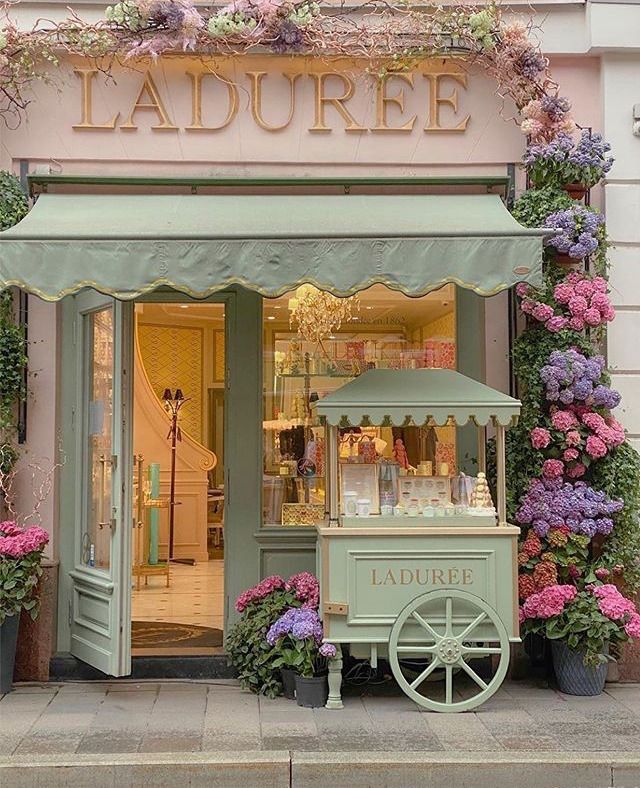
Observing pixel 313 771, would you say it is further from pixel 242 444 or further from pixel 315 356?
pixel 315 356

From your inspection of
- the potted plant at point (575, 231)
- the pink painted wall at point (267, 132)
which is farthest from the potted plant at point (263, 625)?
the pink painted wall at point (267, 132)

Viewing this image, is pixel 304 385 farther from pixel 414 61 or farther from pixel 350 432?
pixel 414 61

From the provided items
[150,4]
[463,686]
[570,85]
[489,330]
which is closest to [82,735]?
[463,686]

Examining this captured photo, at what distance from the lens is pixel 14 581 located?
6512 millimetres

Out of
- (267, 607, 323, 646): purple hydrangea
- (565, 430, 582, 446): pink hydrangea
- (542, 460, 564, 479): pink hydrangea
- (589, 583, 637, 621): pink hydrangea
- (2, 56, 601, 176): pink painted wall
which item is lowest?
(267, 607, 323, 646): purple hydrangea

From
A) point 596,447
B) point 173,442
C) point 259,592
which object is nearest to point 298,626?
point 259,592

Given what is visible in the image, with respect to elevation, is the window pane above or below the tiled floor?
above

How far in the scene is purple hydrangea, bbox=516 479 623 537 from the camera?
6770 mm

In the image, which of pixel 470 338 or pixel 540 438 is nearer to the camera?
pixel 540 438

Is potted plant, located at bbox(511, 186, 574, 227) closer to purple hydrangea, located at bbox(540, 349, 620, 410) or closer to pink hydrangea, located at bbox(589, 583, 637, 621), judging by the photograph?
purple hydrangea, located at bbox(540, 349, 620, 410)

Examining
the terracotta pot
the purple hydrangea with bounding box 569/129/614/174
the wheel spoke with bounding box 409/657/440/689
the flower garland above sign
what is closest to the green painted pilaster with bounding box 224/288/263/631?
the wheel spoke with bounding box 409/657/440/689

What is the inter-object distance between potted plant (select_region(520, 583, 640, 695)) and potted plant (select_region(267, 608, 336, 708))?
1.43m

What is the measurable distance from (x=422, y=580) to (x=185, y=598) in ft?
13.6

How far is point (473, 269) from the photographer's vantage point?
6.10m
